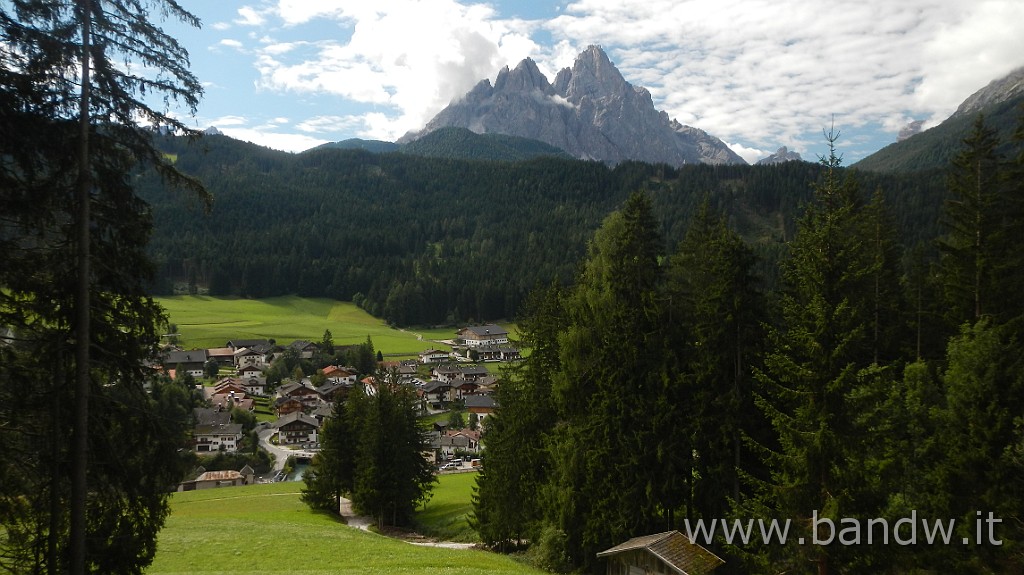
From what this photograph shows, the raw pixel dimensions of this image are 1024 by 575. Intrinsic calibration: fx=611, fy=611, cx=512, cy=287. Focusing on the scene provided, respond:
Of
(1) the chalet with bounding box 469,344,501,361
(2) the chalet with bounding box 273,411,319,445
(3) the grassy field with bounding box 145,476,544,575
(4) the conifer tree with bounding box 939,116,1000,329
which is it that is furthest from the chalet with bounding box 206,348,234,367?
(4) the conifer tree with bounding box 939,116,1000,329

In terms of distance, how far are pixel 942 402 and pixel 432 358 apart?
10455 centimetres

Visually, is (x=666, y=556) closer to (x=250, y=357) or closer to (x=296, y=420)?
(x=296, y=420)

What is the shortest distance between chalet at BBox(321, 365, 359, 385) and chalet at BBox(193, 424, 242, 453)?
27717 mm

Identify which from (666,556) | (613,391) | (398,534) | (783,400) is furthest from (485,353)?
(783,400)

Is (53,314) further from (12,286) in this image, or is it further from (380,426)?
(380,426)

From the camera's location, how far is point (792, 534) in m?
14.0

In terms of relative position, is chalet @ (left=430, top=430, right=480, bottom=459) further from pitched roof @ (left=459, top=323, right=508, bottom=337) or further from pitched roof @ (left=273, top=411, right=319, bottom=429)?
pitched roof @ (left=459, top=323, right=508, bottom=337)

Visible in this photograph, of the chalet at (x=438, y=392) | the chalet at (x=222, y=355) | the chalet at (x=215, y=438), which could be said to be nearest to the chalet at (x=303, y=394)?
the chalet at (x=438, y=392)

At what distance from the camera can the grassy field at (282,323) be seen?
122 m

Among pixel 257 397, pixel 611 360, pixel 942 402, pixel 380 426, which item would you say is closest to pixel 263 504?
pixel 380 426

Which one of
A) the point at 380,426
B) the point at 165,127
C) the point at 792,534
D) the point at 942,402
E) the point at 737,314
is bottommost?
the point at 380,426

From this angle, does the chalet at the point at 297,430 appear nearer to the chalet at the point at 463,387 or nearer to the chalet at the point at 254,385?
the chalet at the point at 254,385

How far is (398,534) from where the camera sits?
38.8 meters

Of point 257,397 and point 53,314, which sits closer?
point 53,314
